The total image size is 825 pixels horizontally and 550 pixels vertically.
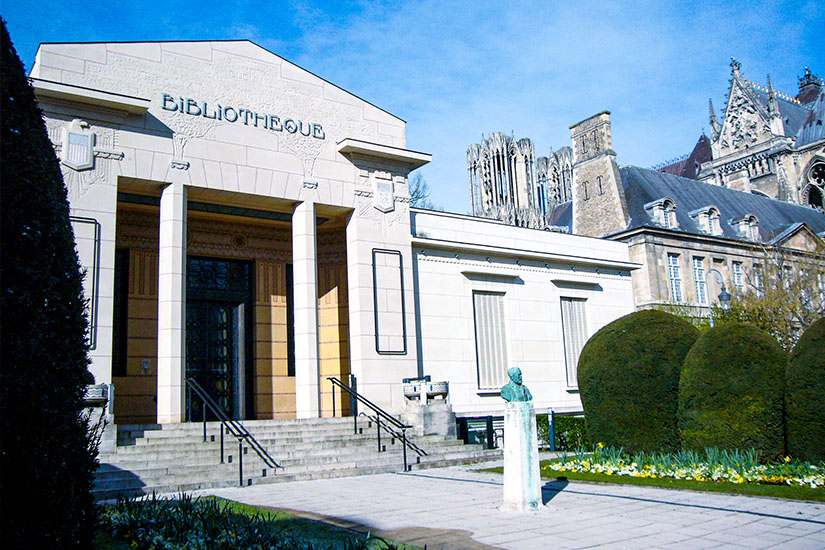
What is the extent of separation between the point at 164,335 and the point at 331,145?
266 inches

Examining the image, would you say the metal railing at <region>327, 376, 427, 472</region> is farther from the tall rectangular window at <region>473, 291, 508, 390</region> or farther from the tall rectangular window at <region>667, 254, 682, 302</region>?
the tall rectangular window at <region>667, 254, 682, 302</region>

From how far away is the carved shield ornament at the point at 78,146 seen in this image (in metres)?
14.7

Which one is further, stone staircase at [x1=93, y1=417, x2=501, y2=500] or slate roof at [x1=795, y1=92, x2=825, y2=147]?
A: slate roof at [x1=795, y1=92, x2=825, y2=147]

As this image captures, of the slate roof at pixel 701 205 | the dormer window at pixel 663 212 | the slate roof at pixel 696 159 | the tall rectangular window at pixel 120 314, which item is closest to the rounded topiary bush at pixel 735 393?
the tall rectangular window at pixel 120 314

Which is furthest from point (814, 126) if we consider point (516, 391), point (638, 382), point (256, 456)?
point (516, 391)

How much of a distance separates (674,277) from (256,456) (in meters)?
25.6

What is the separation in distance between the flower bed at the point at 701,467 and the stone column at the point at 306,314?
632 centimetres

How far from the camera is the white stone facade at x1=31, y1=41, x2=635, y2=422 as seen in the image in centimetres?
1505

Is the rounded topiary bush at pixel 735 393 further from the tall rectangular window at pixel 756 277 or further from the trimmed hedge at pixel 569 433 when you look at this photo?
the tall rectangular window at pixel 756 277

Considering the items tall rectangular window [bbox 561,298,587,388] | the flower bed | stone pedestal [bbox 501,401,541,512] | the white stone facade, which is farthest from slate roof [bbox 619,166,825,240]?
stone pedestal [bbox 501,401,541,512]

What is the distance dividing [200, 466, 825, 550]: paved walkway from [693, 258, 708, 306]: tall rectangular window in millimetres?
25759

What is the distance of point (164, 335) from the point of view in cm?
1520

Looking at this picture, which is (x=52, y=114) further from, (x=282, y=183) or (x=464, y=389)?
(x=464, y=389)

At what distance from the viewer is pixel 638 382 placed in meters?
12.9
